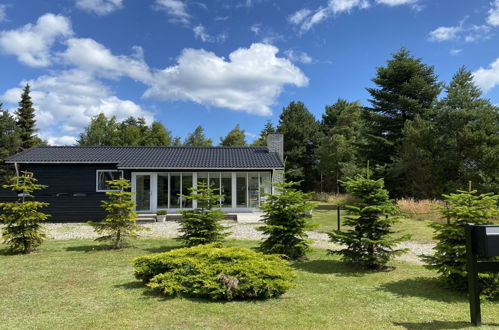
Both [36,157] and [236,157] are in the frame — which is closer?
[36,157]

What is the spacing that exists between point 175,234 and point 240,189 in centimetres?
747

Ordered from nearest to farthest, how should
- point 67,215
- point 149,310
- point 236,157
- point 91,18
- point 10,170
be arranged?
1. point 149,310
2. point 91,18
3. point 67,215
4. point 236,157
5. point 10,170

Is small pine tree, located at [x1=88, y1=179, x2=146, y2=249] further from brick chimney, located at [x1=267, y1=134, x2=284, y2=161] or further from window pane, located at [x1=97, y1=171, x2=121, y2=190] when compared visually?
brick chimney, located at [x1=267, y1=134, x2=284, y2=161]

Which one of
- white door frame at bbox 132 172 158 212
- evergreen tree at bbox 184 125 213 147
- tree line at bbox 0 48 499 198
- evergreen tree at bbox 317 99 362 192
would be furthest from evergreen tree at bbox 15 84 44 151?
evergreen tree at bbox 317 99 362 192

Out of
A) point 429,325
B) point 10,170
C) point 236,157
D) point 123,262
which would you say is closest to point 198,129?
point 10,170

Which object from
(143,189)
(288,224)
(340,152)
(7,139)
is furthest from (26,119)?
(288,224)

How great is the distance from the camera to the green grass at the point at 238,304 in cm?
430

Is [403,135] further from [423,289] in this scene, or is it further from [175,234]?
[423,289]

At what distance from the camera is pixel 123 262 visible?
823cm

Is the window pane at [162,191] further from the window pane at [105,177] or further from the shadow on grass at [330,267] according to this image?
the shadow on grass at [330,267]

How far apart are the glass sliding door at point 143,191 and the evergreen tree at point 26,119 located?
102 feet

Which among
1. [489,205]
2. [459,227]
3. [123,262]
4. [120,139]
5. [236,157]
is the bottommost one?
[123,262]

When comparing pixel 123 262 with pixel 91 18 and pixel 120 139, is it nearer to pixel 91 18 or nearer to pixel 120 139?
pixel 91 18

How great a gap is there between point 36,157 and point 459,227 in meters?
21.6
